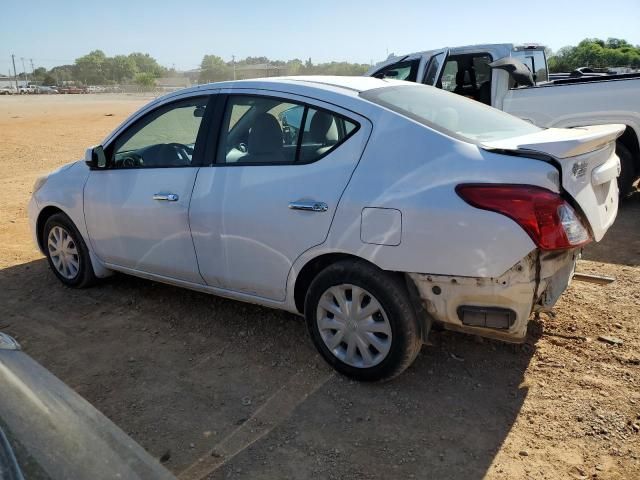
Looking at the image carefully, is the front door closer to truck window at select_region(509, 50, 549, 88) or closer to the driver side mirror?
the driver side mirror

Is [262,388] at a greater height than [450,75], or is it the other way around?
[450,75]

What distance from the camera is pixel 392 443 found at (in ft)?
9.09

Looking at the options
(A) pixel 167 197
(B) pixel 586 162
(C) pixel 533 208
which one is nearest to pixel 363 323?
(C) pixel 533 208

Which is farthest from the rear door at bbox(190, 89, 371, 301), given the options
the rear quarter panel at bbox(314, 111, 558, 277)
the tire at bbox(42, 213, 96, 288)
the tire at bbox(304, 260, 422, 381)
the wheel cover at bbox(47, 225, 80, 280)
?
the wheel cover at bbox(47, 225, 80, 280)

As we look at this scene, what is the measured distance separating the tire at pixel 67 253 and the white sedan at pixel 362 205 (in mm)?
650

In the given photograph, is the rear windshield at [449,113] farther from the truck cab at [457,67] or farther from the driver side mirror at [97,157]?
the truck cab at [457,67]

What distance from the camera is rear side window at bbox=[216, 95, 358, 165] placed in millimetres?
3211

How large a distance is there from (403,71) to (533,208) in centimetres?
637

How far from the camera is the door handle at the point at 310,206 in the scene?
309 cm

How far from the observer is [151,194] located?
3955 mm

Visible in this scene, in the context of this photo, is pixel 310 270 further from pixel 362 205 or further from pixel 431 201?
pixel 431 201

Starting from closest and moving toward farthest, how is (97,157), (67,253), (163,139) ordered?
(163,139), (97,157), (67,253)

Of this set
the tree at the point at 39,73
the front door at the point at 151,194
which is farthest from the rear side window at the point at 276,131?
the tree at the point at 39,73

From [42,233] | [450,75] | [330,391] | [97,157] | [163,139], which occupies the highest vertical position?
[450,75]
